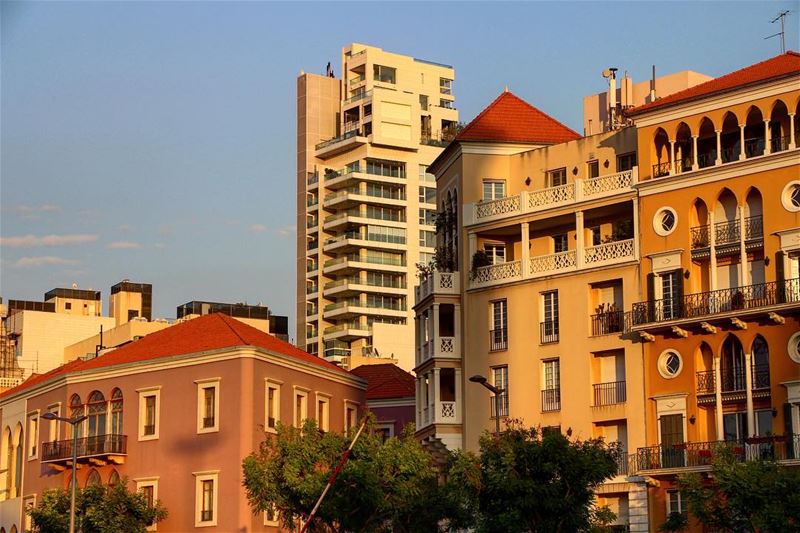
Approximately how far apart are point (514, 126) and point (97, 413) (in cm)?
2504

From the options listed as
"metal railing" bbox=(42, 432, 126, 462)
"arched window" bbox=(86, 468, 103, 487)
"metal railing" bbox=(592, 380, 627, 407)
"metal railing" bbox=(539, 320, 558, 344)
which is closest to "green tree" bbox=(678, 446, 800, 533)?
"metal railing" bbox=(592, 380, 627, 407)

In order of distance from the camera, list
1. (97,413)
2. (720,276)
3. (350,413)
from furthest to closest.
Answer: (350,413) < (97,413) < (720,276)

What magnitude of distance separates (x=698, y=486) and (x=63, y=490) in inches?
1348

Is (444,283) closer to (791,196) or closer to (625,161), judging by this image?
(625,161)

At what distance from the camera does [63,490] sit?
7625cm

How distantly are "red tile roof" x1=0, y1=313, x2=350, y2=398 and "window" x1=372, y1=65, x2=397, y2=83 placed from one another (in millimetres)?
73838

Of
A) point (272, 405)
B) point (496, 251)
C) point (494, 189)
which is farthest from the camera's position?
point (272, 405)

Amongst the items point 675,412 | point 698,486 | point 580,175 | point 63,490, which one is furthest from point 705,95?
point 63,490

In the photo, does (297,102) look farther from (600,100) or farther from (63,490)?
(63,490)

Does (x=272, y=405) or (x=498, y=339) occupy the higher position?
(x=498, y=339)

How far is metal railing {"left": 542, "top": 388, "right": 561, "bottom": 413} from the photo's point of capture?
68188 mm

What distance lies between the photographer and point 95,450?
7775cm

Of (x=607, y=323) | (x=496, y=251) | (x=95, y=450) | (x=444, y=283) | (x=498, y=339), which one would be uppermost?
(x=496, y=251)

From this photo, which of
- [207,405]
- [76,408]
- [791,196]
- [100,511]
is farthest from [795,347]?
[76,408]
